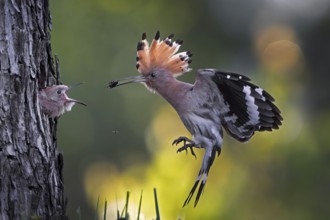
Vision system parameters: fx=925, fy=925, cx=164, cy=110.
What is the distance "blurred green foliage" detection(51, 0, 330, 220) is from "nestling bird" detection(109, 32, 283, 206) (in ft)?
8.19

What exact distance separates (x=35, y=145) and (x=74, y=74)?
20.3ft

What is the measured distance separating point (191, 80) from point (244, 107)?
5.65m

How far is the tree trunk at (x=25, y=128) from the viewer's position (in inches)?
145

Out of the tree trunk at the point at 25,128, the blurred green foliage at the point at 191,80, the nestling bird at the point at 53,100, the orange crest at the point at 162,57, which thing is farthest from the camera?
the blurred green foliage at the point at 191,80

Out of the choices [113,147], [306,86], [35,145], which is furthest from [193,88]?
[113,147]

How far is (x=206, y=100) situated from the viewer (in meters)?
4.66

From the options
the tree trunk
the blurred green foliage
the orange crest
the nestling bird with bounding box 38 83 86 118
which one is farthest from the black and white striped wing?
the blurred green foliage

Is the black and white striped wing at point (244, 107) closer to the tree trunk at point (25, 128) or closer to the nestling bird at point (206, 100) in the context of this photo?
the nestling bird at point (206, 100)

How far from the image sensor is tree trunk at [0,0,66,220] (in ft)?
12.1

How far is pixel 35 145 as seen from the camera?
3.83 metres

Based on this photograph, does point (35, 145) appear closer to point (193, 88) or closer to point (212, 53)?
point (193, 88)

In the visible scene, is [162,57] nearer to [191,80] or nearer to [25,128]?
[25,128]

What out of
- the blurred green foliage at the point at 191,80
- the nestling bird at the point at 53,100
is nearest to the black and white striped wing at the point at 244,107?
the nestling bird at the point at 53,100

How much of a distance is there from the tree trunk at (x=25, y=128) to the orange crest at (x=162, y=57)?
2.73 ft
